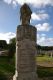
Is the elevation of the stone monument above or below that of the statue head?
below

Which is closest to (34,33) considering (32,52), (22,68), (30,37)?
(30,37)

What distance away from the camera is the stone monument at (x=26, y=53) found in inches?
365

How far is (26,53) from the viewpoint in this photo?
928cm

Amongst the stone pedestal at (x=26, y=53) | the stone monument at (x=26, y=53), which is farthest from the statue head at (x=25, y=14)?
the stone pedestal at (x=26, y=53)

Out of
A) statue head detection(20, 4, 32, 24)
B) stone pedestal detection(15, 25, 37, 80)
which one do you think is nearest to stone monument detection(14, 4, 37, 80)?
stone pedestal detection(15, 25, 37, 80)

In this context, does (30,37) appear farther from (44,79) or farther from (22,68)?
(44,79)

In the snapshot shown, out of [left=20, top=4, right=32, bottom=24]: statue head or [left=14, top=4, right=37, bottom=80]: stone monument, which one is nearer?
[left=14, top=4, right=37, bottom=80]: stone monument

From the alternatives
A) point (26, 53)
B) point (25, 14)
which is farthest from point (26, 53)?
point (25, 14)

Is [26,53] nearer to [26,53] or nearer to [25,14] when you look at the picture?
[26,53]

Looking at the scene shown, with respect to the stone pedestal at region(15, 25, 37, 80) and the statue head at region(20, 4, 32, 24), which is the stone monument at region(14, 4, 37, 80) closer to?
the stone pedestal at region(15, 25, 37, 80)

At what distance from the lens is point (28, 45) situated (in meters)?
9.37

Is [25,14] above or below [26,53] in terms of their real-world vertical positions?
above

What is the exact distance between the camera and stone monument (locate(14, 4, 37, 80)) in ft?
30.5

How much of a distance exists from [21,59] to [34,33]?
134 centimetres
